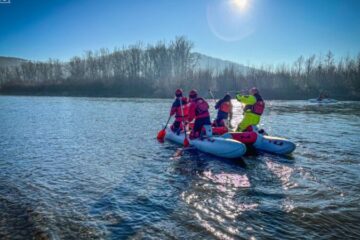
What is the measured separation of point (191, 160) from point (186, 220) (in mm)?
4876

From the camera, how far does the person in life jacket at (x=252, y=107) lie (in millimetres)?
11781

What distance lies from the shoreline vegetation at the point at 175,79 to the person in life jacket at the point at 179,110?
42.5 meters

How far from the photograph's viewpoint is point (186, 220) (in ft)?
Result: 18.8

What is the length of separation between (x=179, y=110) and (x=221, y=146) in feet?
12.5

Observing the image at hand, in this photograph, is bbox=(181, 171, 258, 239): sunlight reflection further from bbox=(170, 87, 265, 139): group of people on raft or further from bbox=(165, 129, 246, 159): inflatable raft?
bbox=(170, 87, 265, 139): group of people on raft

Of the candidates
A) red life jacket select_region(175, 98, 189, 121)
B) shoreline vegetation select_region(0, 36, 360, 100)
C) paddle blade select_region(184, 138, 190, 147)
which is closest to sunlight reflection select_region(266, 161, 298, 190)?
paddle blade select_region(184, 138, 190, 147)

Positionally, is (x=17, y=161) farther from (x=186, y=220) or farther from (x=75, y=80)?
(x=75, y=80)

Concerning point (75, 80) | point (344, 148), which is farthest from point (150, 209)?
point (75, 80)

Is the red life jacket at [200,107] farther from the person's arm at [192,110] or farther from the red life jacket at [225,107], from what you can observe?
the red life jacket at [225,107]

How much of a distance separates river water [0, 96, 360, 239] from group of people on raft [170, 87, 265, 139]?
1261 millimetres

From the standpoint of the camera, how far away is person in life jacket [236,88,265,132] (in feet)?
38.7

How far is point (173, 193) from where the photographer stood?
723cm

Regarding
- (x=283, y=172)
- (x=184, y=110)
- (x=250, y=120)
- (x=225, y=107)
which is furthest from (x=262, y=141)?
(x=184, y=110)

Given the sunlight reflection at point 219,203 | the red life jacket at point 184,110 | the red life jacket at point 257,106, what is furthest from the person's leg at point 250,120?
the sunlight reflection at point 219,203
